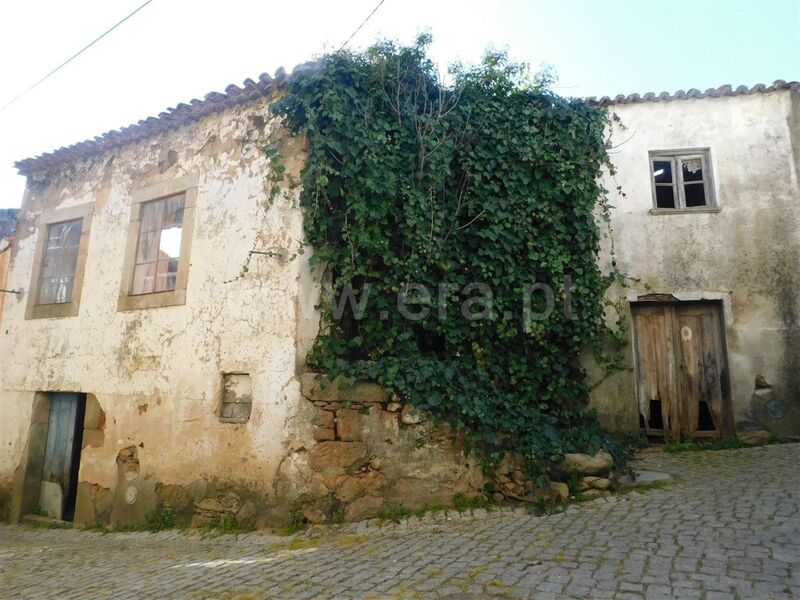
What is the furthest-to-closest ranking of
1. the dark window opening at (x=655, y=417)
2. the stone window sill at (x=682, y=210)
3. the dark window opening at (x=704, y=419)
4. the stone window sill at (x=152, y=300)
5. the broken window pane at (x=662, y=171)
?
the broken window pane at (x=662, y=171) < the stone window sill at (x=682, y=210) < the dark window opening at (x=655, y=417) < the dark window opening at (x=704, y=419) < the stone window sill at (x=152, y=300)

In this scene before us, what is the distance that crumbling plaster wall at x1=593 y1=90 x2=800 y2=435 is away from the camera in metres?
7.45

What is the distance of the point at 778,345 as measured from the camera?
742 cm

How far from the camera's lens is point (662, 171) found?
27.0 ft

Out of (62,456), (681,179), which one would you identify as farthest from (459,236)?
(62,456)

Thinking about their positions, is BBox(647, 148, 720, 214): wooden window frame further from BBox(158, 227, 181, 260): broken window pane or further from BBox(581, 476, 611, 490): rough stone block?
BBox(158, 227, 181, 260): broken window pane

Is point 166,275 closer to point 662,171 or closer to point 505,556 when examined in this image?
point 505,556

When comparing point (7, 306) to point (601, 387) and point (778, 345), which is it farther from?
point (778, 345)

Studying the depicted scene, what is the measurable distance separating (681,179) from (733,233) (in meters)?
1.09

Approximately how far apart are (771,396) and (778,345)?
0.71 metres

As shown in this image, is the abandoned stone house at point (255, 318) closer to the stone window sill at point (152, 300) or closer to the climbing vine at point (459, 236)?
the stone window sill at point (152, 300)

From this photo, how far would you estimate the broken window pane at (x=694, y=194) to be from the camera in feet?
26.5

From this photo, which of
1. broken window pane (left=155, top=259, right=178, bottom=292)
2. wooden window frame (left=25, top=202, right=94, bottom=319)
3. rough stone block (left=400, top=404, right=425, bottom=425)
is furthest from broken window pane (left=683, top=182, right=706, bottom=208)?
wooden window frame (left=25, top=202, right=94, bottom=319)

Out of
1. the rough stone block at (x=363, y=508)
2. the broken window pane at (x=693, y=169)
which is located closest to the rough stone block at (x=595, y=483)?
the rough stone block at (x=363, y=508)

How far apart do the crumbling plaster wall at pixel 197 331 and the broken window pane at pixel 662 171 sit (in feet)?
17.9
